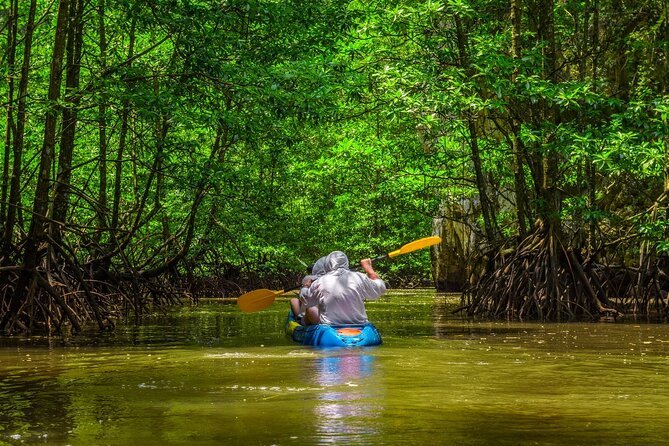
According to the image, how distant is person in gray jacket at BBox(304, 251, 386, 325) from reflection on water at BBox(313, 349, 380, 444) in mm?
1119

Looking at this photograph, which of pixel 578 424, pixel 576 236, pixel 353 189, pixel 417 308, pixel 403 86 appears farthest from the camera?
pixel 353 189

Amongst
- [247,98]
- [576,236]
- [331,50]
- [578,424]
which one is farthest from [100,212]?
[578,424]

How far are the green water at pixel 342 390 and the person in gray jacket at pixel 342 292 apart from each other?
0.56 meters

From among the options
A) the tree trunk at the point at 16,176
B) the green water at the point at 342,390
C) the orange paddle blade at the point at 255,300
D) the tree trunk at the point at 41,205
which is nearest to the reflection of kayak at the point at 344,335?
the green water at the point at 342,390

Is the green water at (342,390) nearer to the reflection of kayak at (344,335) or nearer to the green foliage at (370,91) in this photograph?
the reflection of kayak at (344,335)

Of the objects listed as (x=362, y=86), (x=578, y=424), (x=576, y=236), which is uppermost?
(x=362, y=86)

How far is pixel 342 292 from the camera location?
10695 mm

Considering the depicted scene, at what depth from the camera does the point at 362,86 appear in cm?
1511

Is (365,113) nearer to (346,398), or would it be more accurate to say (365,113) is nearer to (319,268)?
(319,268)

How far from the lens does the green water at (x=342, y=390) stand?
5.00 metres

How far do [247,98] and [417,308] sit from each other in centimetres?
762

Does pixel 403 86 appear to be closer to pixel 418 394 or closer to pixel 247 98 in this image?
pixel 247 98

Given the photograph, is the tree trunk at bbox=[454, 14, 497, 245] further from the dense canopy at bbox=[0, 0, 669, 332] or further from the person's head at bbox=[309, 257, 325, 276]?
the person's head at bbox=[309, 257, 325, 276]

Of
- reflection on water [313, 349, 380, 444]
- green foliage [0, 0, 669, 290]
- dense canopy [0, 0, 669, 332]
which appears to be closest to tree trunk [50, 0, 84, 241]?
dense canopy [0, 0, 669, 332]
